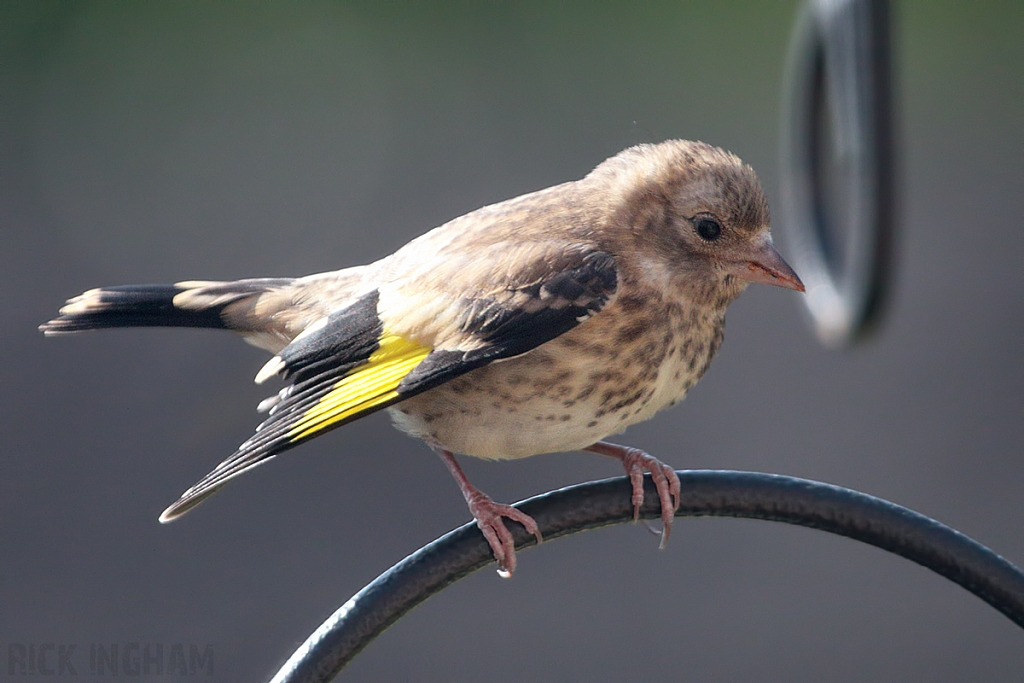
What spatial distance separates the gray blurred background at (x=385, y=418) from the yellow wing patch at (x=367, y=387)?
838 mm

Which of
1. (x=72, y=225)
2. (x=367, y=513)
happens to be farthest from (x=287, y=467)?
(x=72, y=225)

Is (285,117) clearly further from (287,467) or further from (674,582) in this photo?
(674,582)

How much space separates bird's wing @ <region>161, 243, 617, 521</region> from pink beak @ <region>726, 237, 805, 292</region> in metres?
0.27

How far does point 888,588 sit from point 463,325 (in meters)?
3.21

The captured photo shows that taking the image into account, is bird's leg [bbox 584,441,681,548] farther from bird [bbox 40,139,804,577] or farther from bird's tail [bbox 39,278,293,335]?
bird's tail [bbox 39,278,293,335]

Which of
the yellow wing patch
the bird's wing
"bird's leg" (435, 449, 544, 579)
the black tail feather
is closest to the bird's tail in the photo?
the black tail feather

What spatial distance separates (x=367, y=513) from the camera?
5574 millimetres

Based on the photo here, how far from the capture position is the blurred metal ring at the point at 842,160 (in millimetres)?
2918

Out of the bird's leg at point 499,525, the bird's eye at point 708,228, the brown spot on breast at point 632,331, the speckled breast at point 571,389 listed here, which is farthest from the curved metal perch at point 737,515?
the bird's eye at point 708,228

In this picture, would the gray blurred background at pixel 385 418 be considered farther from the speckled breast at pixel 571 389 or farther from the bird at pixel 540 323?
the speckled breast at pixel 571 389

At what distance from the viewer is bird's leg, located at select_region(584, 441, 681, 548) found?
2.34 meters

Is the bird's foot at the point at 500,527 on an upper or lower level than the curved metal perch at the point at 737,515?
upper

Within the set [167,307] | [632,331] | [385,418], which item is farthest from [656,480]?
[385,418]

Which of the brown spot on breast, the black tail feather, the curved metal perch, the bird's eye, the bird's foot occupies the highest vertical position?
the black tail feather
